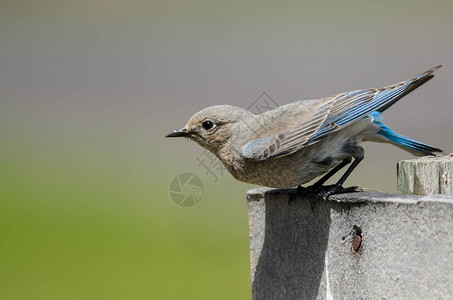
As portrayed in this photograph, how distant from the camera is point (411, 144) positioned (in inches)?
179

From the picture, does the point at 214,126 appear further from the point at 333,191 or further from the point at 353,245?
the point at 353,245

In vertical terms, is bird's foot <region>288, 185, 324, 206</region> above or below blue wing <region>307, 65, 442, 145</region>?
below

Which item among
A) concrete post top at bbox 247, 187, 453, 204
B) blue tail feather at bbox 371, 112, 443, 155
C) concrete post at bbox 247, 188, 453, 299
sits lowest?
concrete post at bbox 247, 188, 453, 299

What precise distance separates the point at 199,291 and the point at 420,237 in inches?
192

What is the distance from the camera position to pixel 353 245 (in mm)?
3484

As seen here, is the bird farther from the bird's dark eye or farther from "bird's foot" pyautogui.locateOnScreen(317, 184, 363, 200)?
"bird's foot" pyautogui.locateOnScreen(317, 184, 363, 200)

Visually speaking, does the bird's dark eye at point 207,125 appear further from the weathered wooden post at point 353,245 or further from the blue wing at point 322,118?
the weathered wooden post at point 353,245

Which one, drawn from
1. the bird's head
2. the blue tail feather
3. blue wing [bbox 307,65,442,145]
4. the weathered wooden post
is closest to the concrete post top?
the weathered wooden post

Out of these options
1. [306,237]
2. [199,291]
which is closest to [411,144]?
[306,237]

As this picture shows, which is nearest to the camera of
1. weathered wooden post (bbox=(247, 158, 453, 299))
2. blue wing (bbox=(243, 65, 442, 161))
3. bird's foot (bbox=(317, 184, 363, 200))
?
weathered wooden post (bbox=(247, 158, 453, 299))

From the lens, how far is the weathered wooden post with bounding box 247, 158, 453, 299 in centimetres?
293

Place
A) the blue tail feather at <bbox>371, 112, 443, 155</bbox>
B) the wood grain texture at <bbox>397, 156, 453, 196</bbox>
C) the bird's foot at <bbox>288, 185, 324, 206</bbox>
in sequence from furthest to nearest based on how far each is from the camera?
the blue tail feather at <bbox>371, 112, 443, 155</bbox>
the bird's foot at <bbox>288, 185, 324, 206</bbox>
the wood grain texture at <bbox>397, 156, 453, 196</bbox>

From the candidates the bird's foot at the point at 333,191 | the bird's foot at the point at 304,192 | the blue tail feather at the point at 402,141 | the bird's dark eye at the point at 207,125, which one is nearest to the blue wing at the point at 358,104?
the blue tail feather at the point at 402,141

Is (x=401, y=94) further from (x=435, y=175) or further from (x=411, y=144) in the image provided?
(x=435, y=175)
